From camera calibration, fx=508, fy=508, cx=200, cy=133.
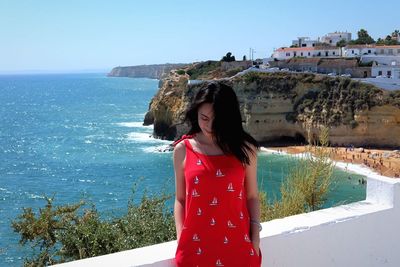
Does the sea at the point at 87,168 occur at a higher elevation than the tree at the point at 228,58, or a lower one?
lower

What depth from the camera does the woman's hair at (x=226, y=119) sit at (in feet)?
8.82

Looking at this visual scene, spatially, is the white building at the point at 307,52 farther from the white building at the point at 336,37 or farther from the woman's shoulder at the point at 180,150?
the woman's shoulder at the point at 180,150

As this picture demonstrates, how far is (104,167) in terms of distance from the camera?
3897 centimetres

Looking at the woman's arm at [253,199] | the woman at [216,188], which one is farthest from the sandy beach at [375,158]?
the woman at [216,188]

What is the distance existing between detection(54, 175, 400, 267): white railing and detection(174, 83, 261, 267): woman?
337 millimetres

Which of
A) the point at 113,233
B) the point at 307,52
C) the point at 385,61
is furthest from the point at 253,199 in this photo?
the point at 307,52

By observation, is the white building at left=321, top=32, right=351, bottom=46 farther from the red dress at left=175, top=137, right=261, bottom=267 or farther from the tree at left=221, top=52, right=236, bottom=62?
the red dress at left=175, top=137, right=261, bottom=267

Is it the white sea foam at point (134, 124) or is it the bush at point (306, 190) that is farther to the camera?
the white sea foam at point (134, 124)

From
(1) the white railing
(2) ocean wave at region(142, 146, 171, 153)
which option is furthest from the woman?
(2) ocean wave at region(142, 146, 171, 153)

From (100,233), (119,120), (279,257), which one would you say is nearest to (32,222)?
(100,233)

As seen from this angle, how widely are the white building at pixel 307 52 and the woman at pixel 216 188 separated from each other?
200ft

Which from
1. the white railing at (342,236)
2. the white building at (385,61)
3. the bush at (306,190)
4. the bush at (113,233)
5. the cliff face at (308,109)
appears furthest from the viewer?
the white building at (385,61)

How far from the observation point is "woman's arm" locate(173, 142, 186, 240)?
2717 millimetres

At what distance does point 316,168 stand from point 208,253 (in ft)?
9.99
